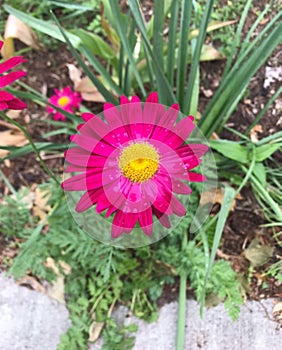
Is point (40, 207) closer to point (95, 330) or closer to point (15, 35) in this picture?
point (95, 330)

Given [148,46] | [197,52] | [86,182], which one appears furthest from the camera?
[197,52]

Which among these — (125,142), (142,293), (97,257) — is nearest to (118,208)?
(125,142)

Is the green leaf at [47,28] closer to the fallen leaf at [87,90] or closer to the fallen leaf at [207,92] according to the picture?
the fallen leaf at [87,90]

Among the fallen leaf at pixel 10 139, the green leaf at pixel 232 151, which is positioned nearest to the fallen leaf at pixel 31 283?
the fallen leaf at pixel 10 139

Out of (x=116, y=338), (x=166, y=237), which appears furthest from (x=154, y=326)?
(x=166, y=237)

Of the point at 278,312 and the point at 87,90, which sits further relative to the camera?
the point at 87,90

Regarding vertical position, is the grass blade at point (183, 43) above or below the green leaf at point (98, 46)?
below

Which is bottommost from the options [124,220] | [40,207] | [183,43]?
[124,220]
